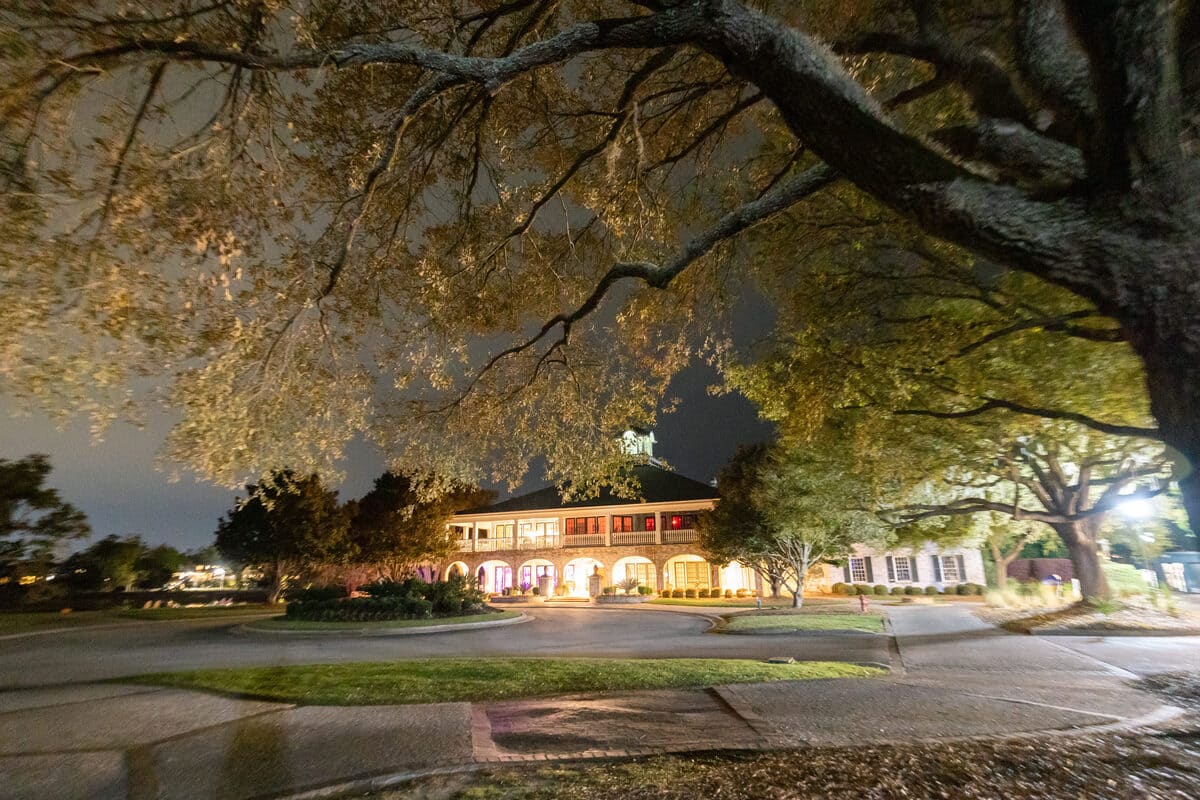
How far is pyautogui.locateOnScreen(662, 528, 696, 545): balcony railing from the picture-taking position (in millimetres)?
38750

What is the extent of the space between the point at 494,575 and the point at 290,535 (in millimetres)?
15625

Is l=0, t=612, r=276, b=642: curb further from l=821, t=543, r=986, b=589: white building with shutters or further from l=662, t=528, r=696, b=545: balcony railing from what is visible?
l=821, t=543, r=986, b=589: white building with shutters

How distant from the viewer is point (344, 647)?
49.2ft

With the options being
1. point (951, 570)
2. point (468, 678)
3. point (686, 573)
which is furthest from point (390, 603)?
point (951, 570)

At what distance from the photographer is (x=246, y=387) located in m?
6.82

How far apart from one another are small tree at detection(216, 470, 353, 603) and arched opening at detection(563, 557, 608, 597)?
44.8 feet

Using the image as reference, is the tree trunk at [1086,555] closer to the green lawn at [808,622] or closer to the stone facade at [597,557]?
the green lawn at [808,622]

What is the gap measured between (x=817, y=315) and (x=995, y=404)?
362 centimetres

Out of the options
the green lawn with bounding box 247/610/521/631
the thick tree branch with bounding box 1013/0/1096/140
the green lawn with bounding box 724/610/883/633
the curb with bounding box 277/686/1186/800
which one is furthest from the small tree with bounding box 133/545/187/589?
the thick tree branch with bounding box 1013/0/1096/140

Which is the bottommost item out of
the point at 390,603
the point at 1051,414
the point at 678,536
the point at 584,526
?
the point at 390,603

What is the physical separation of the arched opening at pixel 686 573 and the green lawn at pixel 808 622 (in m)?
15.8

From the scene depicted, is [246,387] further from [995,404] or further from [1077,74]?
[995,404]

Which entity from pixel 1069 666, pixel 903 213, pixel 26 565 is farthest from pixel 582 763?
pixel 26 565

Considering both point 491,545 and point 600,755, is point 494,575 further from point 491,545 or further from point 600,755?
point 600,755
